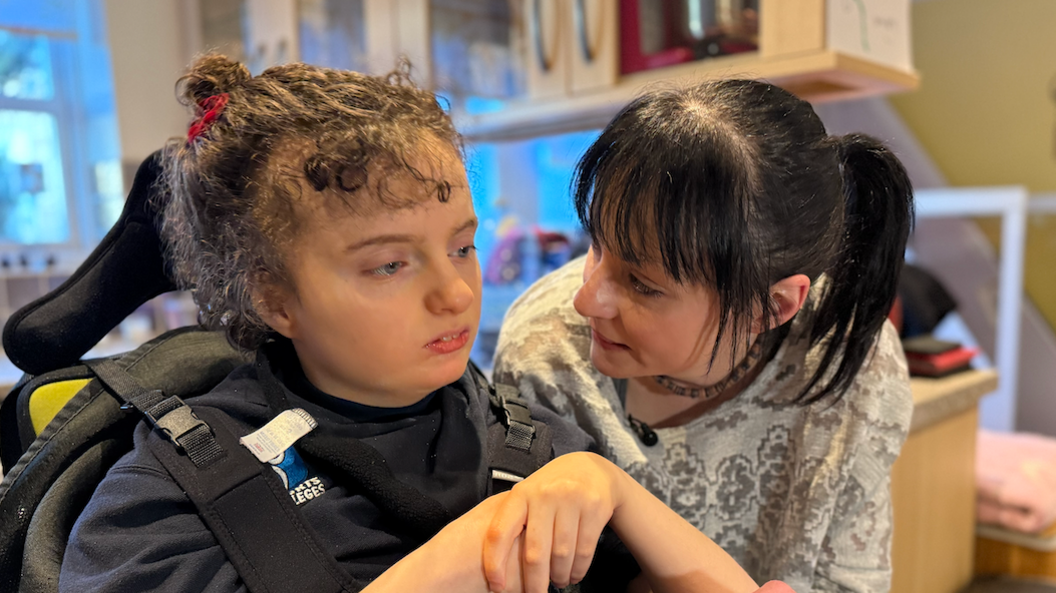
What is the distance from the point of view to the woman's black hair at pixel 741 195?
0.67 metres

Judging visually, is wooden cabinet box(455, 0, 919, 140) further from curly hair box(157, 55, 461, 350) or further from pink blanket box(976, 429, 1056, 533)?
pink blanket box(976, 429, 1056, 533)

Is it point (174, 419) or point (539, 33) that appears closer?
point (174, 419)

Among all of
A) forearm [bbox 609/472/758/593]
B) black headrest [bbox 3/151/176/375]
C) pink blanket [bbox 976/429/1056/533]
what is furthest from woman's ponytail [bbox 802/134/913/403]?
pink blanket [bbox 976/429/1056/533]

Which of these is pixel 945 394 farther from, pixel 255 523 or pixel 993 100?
pixel 993 100

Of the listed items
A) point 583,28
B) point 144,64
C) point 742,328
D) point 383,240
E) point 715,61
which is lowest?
point 742,328

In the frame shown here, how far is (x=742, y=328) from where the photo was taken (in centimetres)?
75

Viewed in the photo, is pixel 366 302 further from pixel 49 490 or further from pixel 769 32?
pixel 769 32

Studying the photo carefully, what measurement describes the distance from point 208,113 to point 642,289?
436mm

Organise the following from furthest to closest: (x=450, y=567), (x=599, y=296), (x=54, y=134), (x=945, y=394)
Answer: (x=54, y=134)
(x=945, y=394)
(x=599, y=296)
(x=450, y=567)

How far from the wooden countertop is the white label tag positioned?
97cm

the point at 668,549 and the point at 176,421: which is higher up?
the point at 176,421

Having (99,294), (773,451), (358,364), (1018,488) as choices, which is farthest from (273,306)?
(1018,488)

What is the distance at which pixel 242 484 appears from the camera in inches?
22.3

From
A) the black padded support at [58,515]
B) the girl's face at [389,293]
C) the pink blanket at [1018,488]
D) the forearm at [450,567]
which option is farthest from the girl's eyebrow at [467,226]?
the pink blanket at [1018,488]
